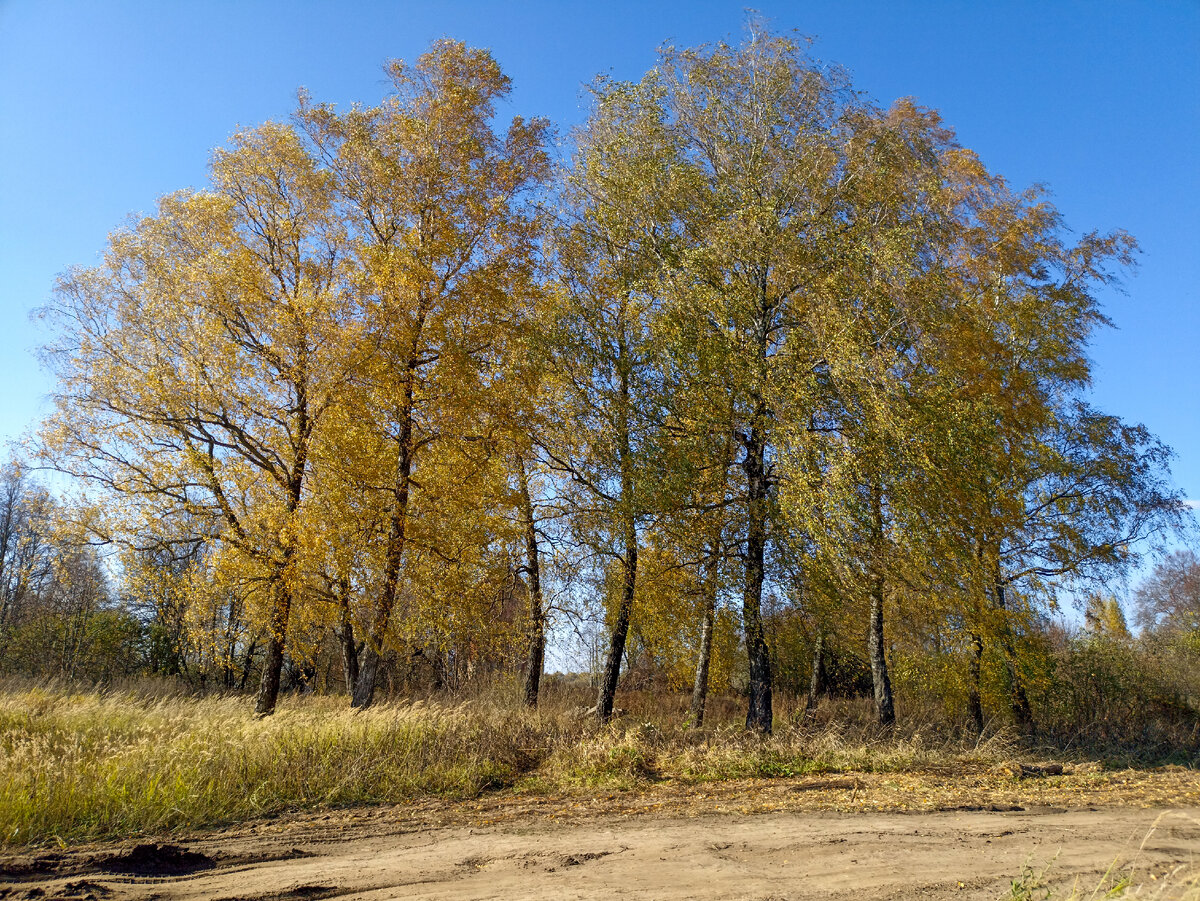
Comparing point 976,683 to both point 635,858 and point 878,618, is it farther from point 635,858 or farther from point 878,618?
point 635,858

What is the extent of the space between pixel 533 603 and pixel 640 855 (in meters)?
9.58

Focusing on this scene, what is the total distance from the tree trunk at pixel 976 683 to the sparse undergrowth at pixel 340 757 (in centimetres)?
238

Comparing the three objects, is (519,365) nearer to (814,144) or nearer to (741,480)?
(741,480)

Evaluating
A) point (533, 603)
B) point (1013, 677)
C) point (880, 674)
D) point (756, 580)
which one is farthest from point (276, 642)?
point (1013, 677)

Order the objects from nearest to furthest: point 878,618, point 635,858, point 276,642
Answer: point 635,858 → point 276,642 → point 878,618

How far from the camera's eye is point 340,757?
8508 millimetres

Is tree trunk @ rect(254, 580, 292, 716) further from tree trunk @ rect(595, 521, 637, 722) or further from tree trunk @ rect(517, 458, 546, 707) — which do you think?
tree trunk @ rect(595, 521, 637, 722)

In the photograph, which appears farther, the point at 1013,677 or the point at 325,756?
the point at 1013,677

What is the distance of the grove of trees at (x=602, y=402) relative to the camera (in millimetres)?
11492

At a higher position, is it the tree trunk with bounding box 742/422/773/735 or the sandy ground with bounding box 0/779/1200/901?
the tree trunk with bounding box 742/422/773/735

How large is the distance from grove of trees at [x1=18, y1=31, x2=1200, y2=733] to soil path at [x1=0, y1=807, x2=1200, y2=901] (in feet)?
15.5

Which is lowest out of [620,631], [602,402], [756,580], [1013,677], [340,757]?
[340,757]

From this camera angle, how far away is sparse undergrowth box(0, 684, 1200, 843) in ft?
21.8

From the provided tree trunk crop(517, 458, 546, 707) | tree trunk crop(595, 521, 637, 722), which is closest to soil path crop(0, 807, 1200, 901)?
tree trunk crop(595, 521, 637, 722)
